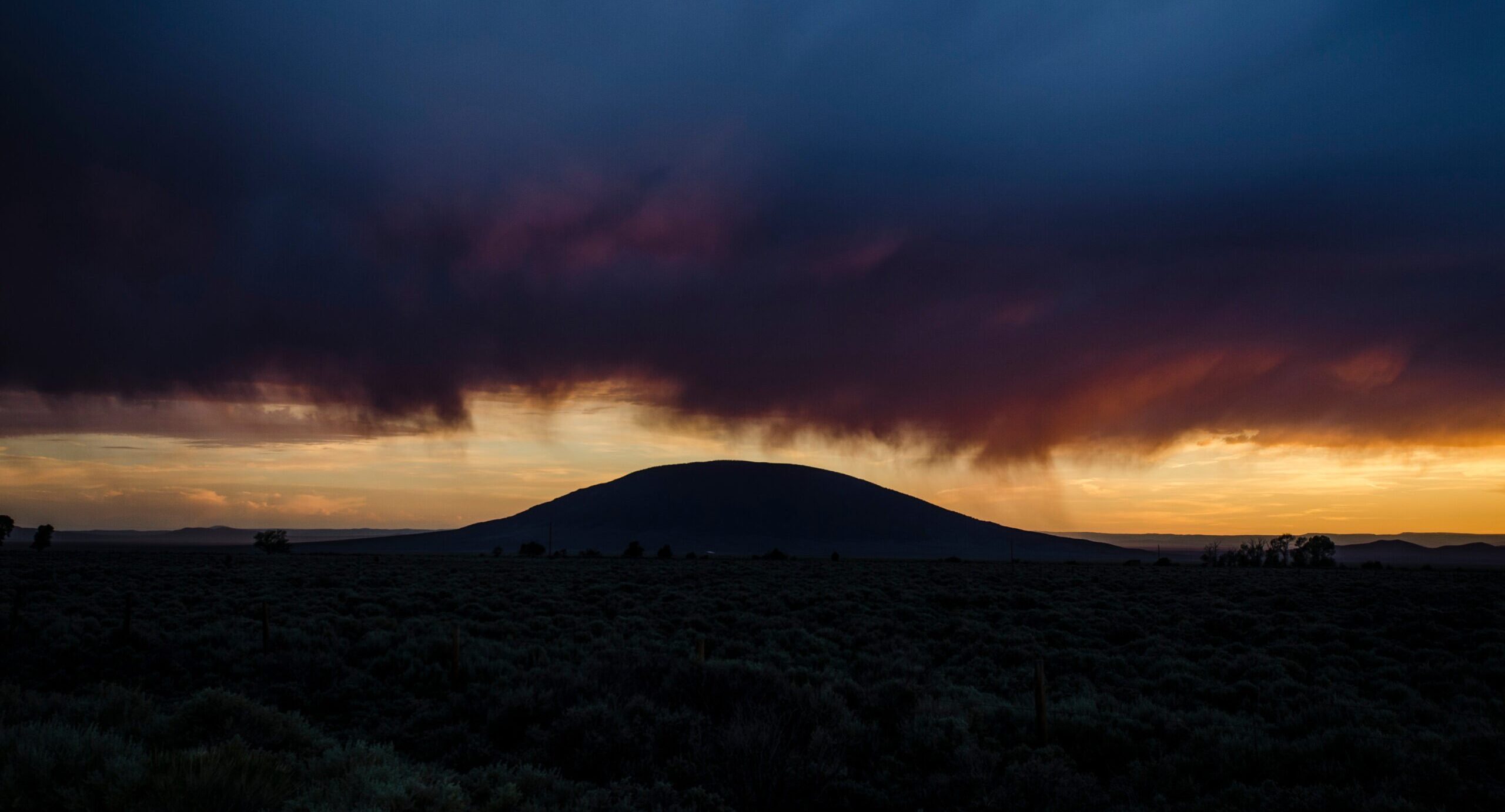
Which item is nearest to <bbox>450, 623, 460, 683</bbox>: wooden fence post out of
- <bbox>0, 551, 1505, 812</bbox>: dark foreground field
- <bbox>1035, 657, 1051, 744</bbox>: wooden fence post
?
<bbox>0, 551, 1505, 812</bbox>: dark foreground field

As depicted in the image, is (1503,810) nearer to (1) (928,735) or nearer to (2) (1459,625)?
(1) (928,735)

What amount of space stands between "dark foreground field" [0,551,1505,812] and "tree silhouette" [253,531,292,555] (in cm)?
9606

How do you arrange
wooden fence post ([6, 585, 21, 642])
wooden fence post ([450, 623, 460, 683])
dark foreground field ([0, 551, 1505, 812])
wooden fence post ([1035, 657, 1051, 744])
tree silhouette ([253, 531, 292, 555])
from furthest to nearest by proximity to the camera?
tree silhouette ([253, 531, 292, 555]), wooden fence post ([6, 585, 21, 642]), wooden fence post ([450, 623, 460, 683]), wooden fence post ([1035, 657, 1051, 744]), dark foreground field ([0, 551, 1505, 812])

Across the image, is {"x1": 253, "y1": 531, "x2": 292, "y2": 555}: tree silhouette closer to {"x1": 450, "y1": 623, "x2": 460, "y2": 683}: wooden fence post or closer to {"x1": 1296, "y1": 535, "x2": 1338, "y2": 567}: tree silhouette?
{"x1": 450, "y1": 623, "x2": 460, "y2": 683}: wooden fence post

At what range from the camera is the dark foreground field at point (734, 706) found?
8.45 meters

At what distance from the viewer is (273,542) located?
116m

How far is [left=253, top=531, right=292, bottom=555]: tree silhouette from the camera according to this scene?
372 feet

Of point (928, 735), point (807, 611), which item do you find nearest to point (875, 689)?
point (928, 735)

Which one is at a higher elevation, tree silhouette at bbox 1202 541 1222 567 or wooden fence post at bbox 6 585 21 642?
wooden fence post at bbox 6 585 21 642

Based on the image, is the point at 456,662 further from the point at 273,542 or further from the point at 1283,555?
the point at 1283,555

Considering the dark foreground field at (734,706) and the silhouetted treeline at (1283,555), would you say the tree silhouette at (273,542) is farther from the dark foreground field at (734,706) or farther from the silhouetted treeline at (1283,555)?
the silhouetted treeline at (1283,555)

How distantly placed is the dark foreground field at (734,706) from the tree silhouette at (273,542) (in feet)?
315

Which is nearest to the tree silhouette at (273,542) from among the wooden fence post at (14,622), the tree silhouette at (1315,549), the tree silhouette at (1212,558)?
the wooden fence post at (14,622)

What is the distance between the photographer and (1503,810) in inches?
336
